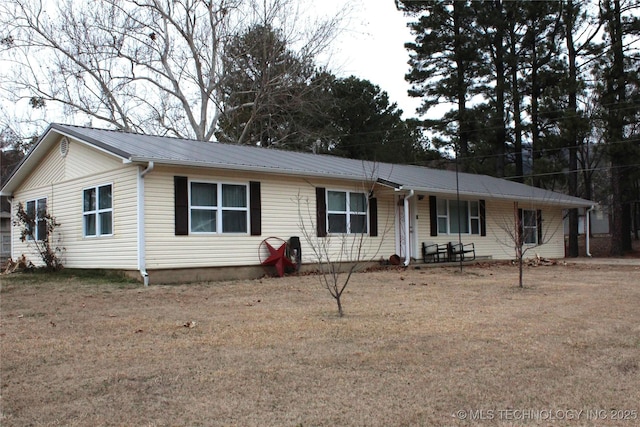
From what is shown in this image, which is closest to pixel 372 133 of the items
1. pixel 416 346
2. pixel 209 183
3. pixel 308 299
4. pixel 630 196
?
pixel 630 196

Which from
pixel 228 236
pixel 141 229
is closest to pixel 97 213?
pixel 141 229

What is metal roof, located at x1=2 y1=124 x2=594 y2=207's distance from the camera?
39.7 feet

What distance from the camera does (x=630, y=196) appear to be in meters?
27.6

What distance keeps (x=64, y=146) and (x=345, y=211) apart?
7282 millimetres

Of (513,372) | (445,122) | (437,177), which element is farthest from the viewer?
(445,122)

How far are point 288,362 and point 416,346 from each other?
1.35m

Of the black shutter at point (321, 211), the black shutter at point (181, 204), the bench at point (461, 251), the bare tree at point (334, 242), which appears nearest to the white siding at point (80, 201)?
the black shutter at point (181, 204)

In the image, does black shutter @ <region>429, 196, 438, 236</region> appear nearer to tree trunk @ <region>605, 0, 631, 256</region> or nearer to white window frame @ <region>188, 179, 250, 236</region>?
white window frame @ <region>188, 179, 250, 236</region>

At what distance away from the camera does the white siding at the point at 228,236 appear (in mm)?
11797

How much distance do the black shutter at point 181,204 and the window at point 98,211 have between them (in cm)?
160

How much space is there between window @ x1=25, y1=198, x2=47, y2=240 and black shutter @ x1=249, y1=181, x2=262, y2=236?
17.6 feet

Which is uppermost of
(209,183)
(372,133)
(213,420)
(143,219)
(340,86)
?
(340,86)

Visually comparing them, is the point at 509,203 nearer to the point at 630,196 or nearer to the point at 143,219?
the point at 630,196

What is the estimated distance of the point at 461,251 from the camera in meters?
16.8
